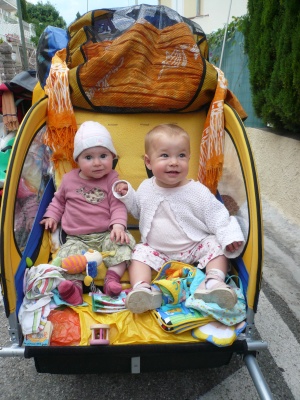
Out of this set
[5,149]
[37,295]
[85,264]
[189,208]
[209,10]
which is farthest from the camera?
Result: [209,10]

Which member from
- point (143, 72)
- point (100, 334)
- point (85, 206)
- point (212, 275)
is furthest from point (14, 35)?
point (100, 334)

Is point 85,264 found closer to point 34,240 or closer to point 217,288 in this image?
point 34,240

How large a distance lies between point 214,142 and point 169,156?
1.41 ft

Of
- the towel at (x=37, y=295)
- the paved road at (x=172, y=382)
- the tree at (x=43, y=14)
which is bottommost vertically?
the paved road at (x=172, y=382)

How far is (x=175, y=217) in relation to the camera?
2.04 m

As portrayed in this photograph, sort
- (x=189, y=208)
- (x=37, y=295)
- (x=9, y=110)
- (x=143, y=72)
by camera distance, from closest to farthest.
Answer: (x=37, y=295)
(x=189, y=208)
(x=143, y=72)
(x=9, y=110)

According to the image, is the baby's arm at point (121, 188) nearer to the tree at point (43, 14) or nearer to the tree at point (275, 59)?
the tree at point (275, 59)

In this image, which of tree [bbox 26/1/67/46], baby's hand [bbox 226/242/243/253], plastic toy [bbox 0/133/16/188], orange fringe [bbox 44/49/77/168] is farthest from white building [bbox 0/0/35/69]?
baby's hand [bbox 226/242/243/253]

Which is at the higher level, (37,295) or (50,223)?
(50,223)

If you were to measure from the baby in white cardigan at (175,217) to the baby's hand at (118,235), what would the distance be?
84mm

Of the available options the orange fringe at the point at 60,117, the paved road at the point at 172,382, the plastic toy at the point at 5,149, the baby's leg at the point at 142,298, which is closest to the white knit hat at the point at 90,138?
the orange fringe at the point at 60,117

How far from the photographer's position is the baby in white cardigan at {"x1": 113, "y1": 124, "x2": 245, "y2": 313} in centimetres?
187

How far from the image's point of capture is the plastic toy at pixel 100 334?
4.92 feet

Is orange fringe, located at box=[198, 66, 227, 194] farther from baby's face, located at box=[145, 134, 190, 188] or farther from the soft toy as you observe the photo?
the soft toy
